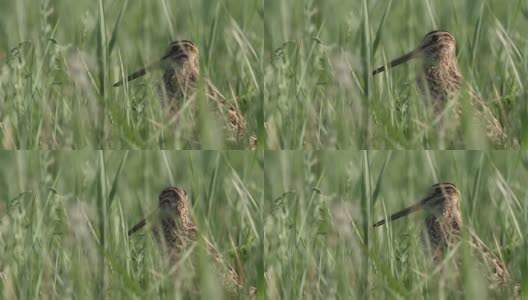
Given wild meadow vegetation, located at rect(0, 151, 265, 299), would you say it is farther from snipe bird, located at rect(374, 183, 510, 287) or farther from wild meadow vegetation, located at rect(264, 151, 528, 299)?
snipe bird, located at rect(374, 183, 510, 287)

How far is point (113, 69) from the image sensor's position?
10.6ft

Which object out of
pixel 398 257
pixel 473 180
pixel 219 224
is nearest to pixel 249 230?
pixel 219 224

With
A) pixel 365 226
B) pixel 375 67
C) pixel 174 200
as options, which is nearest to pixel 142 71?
pixel 174 200

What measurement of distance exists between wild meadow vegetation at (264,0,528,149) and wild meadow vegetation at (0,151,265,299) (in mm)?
269

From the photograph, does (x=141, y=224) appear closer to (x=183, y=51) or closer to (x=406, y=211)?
(x=183, y=51)

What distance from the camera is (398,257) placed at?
3.20 metres

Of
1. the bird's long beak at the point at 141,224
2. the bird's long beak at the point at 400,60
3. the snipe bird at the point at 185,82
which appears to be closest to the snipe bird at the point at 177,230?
the bird's long beak at the point at 141,224

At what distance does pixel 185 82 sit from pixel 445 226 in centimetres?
111

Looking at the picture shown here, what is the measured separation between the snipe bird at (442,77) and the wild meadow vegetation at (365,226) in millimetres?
129

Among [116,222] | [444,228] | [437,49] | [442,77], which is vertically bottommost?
A: [444,228]

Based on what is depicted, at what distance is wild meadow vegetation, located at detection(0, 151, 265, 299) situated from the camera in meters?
3.18

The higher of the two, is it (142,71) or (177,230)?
(142,71)

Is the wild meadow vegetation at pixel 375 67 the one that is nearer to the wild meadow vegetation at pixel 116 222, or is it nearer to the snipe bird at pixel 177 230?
the wild meadow vegetation at pixel 116 222

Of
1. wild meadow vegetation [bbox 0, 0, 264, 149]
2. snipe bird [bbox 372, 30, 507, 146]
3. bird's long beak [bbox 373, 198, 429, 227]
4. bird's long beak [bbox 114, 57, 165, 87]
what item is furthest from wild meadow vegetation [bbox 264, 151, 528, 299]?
bird's long beak [bbox 114, 57, 165, 87]
